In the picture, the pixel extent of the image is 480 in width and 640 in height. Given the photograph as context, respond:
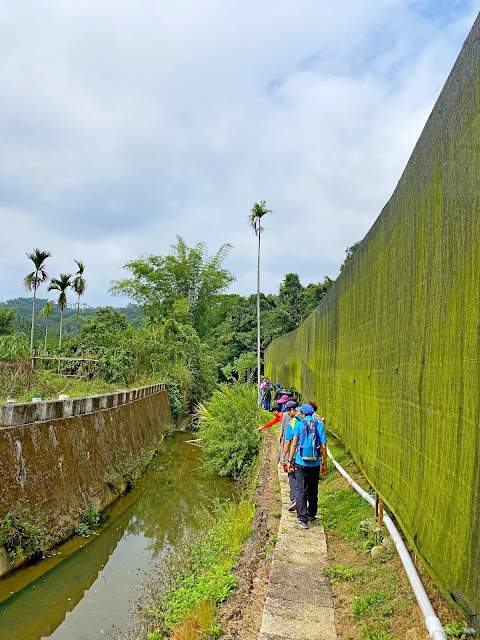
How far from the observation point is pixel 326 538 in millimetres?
5051

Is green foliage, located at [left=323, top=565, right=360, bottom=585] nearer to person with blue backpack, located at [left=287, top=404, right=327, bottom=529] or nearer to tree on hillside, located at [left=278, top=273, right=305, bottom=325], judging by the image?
person with blue backpack, located at [left=287, top=404, right=327, bottom=529]

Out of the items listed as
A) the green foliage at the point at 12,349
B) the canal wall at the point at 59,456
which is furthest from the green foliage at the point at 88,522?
the green foliage at the point at 12,349

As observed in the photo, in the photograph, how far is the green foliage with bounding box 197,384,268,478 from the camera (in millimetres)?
11414

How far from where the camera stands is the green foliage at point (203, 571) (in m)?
4.05

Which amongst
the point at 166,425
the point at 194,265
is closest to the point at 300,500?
the point at 166,425

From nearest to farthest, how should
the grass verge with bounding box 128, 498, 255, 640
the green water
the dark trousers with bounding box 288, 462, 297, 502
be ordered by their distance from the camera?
the grass verge with bounding box 128, 498, 255, 640, the green water, the dark trousers with bounding box 288, 462, 297, 502

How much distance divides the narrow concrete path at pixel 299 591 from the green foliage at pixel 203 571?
427 millimetres

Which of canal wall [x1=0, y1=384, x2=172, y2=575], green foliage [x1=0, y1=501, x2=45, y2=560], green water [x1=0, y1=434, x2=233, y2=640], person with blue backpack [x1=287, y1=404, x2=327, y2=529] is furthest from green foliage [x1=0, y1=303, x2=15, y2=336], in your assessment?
person with blue backpack [x1=287, y1=404, x2=327, y2=529]

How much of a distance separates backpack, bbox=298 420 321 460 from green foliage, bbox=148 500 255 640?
1075 mm

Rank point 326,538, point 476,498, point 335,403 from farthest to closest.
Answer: point 335,403
point 326,538
point 476,498

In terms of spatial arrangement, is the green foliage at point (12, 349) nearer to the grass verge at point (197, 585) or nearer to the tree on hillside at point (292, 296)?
the grass verge at point (197, 585)

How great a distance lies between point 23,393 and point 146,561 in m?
→ 6.62

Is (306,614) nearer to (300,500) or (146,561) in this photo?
(300,500)

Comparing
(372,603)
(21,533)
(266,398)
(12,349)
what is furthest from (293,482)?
(12,349)
